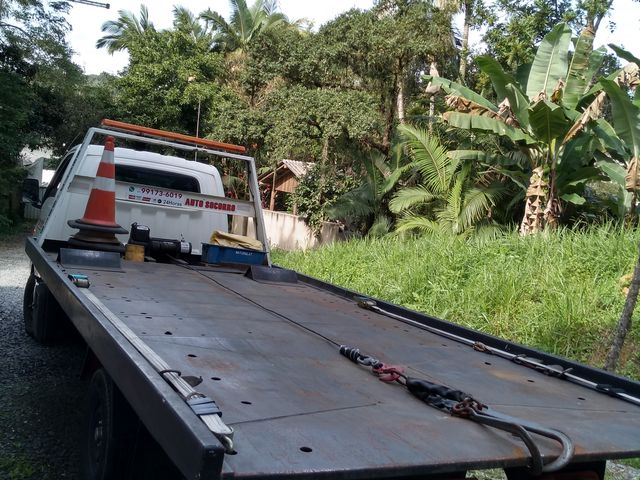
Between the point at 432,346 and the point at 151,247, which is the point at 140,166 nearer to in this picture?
the point at 151,247

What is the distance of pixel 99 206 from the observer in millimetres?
5395

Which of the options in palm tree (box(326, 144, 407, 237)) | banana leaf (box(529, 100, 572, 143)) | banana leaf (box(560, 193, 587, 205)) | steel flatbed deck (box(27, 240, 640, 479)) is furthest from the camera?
palm tree (box(326, 144, 407, 237))

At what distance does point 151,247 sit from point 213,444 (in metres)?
4.50

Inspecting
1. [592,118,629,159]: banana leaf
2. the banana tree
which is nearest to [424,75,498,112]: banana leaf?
the banana tree

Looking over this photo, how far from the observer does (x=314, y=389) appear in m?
2.48

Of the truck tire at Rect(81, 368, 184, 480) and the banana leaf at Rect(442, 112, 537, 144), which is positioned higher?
the banana leaf at Rect(442, 112, 537, 144)

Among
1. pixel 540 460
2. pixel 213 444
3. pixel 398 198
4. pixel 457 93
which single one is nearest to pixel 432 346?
pixel 540 460

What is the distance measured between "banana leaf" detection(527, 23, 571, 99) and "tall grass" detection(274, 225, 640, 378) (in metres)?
2.70

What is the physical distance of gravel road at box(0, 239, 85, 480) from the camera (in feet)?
12.0

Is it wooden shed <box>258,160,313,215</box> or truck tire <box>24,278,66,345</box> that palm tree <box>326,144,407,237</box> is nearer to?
wooden shed <box>258,160,313,215</box>

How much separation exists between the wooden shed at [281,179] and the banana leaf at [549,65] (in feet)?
34.0

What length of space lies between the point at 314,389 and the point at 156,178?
4527 mm

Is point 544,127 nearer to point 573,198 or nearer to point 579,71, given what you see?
point 573,198


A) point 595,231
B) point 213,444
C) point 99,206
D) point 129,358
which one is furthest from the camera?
point 595,231
